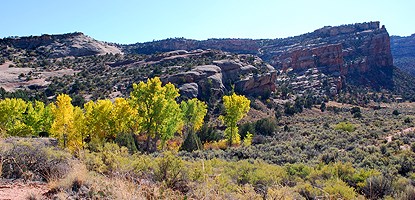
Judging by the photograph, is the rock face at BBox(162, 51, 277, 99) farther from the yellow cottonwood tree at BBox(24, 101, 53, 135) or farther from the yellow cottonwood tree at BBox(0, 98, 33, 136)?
the yellow cottonwood tree at BBox(0, 98, 33, 136)

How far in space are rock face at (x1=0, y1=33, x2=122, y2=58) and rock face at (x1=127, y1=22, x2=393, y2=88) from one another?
40152 mm

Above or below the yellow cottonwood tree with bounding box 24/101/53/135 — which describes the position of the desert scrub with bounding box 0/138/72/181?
above

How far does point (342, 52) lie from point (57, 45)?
301 feet

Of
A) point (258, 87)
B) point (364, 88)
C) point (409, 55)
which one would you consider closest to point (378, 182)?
point (258, 87)

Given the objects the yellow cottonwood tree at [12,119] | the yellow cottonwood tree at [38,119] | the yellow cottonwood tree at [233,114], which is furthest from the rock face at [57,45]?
the yellow cottonwood tree at [233,114]

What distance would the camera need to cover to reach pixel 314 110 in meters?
65.2

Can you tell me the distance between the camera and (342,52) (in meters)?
107

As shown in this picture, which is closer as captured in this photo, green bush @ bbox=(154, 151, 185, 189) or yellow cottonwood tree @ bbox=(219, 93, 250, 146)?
green bush @ bbox=(154, 151, 185, 189)

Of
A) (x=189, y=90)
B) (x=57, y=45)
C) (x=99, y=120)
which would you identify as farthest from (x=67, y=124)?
(x=57, y=45)

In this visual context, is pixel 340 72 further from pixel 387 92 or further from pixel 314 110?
pixel 314 110

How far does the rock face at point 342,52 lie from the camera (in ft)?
339

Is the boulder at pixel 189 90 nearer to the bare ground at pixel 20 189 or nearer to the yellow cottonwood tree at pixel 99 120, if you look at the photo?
the yellow cottonwood tree at pixel 99 120

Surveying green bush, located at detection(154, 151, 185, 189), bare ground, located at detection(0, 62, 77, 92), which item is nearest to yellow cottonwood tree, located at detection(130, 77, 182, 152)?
A: green bush, located at detection(154, 151, 185, 189)

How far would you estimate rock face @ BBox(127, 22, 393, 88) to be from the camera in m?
103
